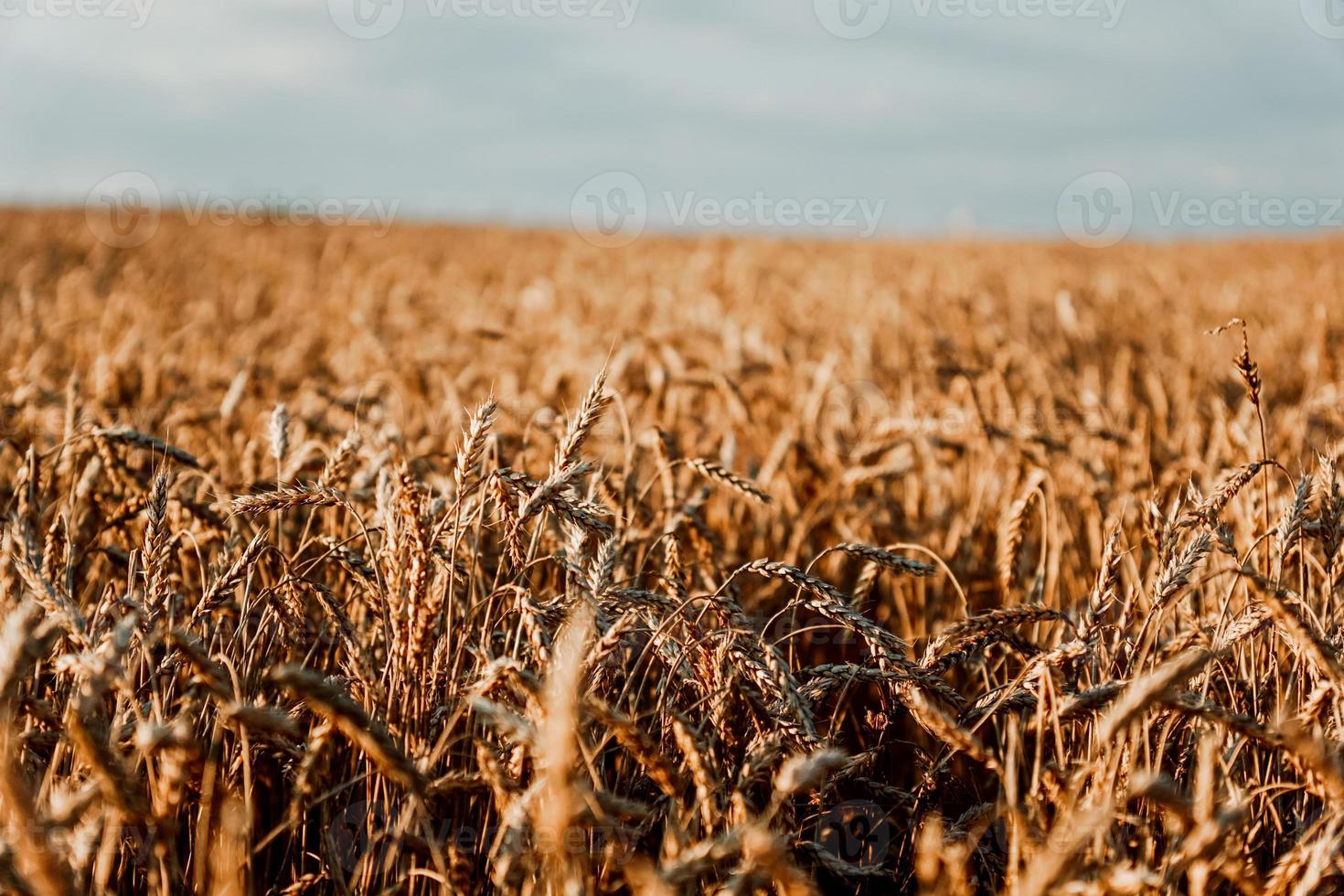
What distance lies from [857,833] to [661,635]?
1.82ft

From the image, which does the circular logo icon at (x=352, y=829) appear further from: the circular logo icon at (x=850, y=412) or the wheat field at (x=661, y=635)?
the circular logo icon at (x=850, y=412)

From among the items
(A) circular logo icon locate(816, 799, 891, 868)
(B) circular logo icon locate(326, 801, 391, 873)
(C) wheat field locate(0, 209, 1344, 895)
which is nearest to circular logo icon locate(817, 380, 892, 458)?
(C) wheat field locate(0, 209, 1344, 895)

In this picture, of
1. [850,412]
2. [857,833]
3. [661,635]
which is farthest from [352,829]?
[850,412]

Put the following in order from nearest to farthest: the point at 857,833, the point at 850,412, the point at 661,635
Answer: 1. the point at 661,635
2. the point at 857,833
3. the point at 850,412

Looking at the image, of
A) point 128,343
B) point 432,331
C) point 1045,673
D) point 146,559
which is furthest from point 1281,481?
point 432,331

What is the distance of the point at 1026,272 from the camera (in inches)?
431

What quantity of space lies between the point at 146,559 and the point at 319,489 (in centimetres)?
27

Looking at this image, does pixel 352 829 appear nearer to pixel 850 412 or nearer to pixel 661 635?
pixel 661 635

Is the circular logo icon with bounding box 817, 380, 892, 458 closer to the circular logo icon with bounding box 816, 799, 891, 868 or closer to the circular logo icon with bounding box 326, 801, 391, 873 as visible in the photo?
the circular logo icon with bounding box 816, 799, 891, 868

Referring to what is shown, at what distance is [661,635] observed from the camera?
1404mm

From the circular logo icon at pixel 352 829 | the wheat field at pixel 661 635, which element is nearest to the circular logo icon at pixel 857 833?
the wheat field at pixel 661 635

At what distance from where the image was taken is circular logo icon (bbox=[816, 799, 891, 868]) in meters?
1.51

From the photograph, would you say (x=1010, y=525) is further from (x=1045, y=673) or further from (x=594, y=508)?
(x=594, y=508)

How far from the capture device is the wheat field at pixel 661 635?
1.11 m
